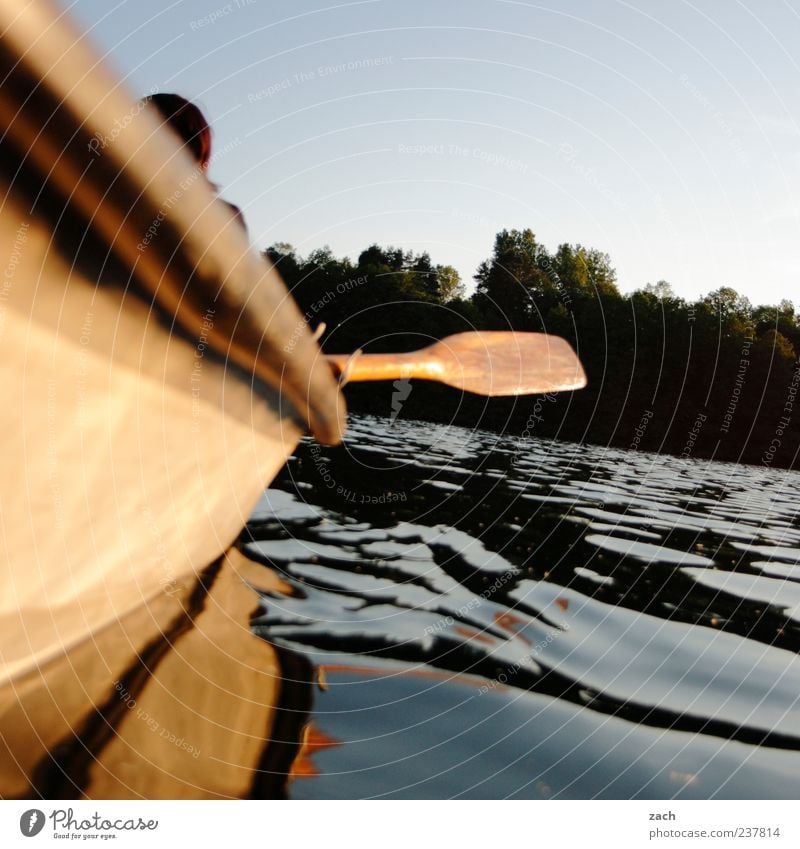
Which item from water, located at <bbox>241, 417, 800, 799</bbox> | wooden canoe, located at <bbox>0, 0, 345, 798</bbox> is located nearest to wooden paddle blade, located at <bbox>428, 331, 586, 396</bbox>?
water, located at <bbox>241, 417, 800, 799</bbox>

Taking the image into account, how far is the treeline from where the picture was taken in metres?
24.0

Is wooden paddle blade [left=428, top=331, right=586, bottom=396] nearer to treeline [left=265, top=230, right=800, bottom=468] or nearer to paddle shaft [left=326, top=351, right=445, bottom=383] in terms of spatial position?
paddle shaft [left=326, top=351, right=445, bottom=383]

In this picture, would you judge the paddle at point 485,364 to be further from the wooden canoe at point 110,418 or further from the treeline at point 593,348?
the treeline at point 593,348

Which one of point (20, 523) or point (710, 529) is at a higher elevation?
point (20, 523)

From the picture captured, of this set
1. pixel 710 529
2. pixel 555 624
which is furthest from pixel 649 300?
pixel 555 624

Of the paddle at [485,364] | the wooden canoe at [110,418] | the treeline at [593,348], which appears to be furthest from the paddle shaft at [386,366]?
the treeline at [593,348]

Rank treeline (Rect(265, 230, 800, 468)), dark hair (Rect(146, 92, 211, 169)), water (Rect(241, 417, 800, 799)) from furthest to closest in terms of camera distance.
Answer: treeline (Rect(265, 230, 800, 468)), dark hair (Rect(146, 92, 211, 169)), water (Rect(241, 417, 800, 799))

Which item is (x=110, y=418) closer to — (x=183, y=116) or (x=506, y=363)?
(x=183, y=116)

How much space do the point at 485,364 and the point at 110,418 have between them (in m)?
2.40

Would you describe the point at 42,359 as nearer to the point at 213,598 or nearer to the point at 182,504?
the point at 182,504

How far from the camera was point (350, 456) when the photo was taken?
9.52m

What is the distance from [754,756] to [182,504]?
7.28ft

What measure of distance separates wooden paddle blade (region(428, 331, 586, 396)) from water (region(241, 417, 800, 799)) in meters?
1.06

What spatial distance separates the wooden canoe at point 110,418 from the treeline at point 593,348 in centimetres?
1894
